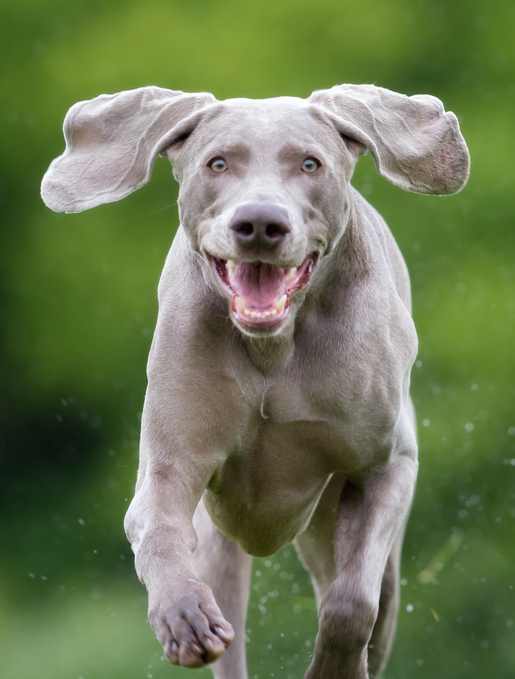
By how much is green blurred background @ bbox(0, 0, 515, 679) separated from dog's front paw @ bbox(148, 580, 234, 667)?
6.46m

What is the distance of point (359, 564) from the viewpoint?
585cm

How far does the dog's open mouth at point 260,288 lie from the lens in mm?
5395

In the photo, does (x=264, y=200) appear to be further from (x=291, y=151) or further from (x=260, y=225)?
(x=291, y=151)

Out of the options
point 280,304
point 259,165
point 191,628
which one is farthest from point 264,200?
point 191,628

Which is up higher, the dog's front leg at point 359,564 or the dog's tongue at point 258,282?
the dog's tongue at point 258,282

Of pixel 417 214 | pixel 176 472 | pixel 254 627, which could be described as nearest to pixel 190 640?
pixel 176 472

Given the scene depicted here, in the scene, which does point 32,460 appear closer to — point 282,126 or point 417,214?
point 417,214

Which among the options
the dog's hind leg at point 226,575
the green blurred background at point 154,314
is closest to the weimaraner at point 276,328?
the dog's hind leg at point 226,575

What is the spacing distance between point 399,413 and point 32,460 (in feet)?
25.7

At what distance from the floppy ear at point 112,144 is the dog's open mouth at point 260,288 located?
445mm

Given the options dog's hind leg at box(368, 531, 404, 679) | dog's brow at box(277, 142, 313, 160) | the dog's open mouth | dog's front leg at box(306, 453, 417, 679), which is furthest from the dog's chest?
dog's brow at box(277, 142, 313, 160)

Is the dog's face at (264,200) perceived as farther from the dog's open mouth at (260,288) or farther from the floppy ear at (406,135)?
the floppy ear at (406,135)

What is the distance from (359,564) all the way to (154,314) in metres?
6.97

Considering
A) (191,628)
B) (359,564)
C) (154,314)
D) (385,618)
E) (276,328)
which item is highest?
(276,328)
